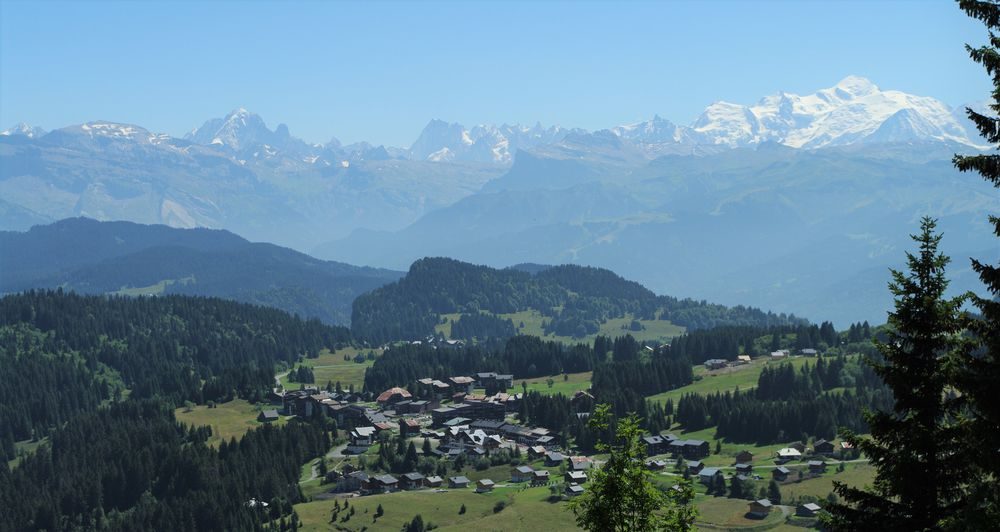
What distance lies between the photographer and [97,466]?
190 meters

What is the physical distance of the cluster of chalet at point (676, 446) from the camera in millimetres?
173950

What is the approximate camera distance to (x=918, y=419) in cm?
3058

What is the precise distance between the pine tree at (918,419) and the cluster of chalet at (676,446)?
141 metres

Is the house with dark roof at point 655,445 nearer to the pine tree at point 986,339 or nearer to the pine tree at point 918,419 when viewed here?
the pine tree at point 918,419

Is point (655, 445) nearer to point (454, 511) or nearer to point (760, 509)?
point (760, 509)

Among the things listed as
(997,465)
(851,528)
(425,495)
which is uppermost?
(997,465)

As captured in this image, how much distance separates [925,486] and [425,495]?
13075 cm

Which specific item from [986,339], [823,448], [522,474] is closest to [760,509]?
[823,448]

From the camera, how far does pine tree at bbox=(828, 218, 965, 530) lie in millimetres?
30188

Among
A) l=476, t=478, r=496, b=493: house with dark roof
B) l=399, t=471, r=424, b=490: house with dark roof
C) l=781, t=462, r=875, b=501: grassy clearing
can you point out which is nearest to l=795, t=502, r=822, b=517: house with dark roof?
l=781, t=462, r=875, b=501: grassy clearing

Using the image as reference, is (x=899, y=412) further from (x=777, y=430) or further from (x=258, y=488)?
(x=777, y=430)

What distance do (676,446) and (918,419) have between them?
14823 cm

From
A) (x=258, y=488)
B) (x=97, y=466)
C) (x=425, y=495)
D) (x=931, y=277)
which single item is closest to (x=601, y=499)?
(x=931, y=277)

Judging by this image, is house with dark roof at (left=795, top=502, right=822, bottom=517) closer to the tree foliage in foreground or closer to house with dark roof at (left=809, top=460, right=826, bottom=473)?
house with dark roof at (left=809, top=460, right=826, bottom=473)
